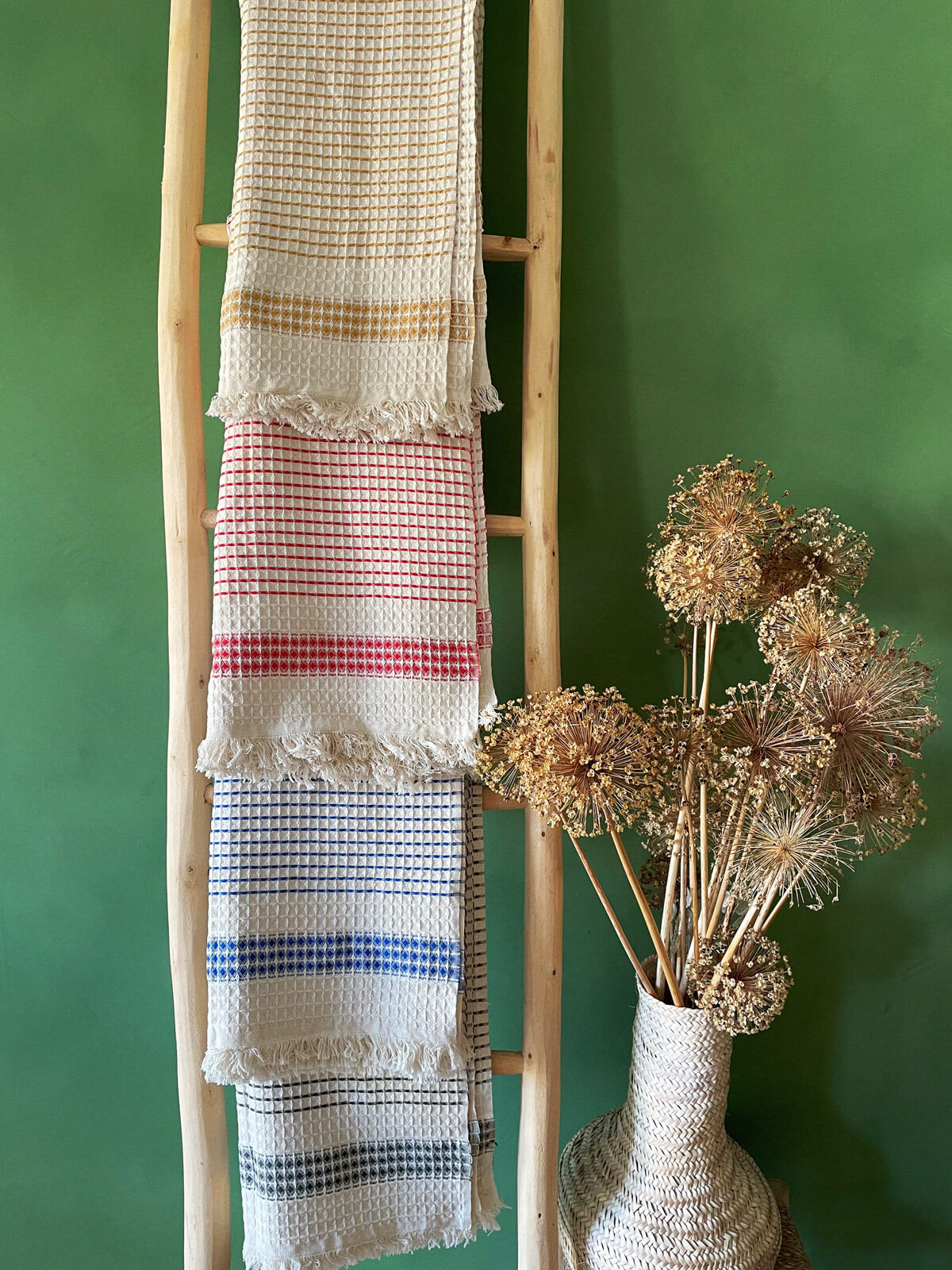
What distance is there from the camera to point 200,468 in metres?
0.98

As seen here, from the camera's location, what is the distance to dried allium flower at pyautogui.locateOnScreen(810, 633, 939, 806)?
0.84 meters

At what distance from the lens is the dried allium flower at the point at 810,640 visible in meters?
0.84

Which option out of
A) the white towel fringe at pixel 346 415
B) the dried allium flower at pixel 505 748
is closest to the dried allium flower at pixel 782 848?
the dried allium flower at pixel 505 748

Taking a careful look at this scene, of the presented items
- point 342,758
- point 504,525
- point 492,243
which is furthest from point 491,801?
point 492,243

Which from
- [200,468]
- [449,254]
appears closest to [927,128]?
[449,254]

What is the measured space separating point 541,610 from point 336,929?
39cm

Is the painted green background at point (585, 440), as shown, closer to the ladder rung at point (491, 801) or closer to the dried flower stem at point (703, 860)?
the ladder rung at point (491, 801)

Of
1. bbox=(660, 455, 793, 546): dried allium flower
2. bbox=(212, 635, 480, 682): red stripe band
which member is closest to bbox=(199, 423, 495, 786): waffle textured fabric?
bbox=(212, 635, 480, 682): red stripe band

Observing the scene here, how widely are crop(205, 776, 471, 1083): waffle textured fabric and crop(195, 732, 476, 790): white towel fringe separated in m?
0.03

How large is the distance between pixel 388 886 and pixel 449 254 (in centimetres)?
63

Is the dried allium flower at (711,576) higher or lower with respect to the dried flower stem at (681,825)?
higher

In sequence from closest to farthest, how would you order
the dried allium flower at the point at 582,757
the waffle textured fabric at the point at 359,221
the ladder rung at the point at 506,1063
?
the dried allium flower at the point at 582,757, the waffle textured fabric at the point at 359,221, the ladder rung at the point at 506,1063

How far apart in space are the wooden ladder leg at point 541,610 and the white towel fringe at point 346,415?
110 mm

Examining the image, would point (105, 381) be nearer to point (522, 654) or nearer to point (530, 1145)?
point (522, 654)
